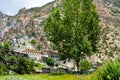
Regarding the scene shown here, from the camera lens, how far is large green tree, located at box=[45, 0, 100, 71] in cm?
6381

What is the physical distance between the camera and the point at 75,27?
64.6m

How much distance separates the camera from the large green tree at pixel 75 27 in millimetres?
63812

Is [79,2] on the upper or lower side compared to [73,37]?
upper

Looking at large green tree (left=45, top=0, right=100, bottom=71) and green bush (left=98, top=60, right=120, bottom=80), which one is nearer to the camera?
green bush (left=98, top=60, right=120, bottom=80)

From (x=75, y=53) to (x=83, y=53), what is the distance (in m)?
2.04

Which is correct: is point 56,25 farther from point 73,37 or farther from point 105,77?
point 105,77

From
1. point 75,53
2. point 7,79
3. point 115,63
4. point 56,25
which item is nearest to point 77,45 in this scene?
point 75,53

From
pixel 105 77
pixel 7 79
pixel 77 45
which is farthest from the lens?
pixel 77 45

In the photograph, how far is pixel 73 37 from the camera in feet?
209

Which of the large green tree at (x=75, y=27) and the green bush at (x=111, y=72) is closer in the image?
the green bush at (x=111, y=72)

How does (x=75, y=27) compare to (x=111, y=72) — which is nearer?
(x=111, y=72)

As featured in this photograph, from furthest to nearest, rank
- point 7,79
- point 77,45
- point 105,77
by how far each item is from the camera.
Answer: point 77,45 → point 7,79 → point 105,77

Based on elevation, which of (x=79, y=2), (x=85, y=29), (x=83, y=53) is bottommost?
(x=83, y=53)

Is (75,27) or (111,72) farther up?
(75,27)
